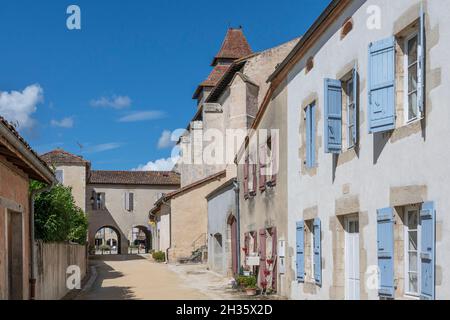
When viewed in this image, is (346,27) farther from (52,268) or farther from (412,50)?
(52,268)

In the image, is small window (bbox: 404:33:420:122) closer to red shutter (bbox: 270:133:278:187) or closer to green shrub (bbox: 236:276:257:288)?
red shutter (bbox: 270:133:278:187)

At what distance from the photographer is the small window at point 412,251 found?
7863 mm

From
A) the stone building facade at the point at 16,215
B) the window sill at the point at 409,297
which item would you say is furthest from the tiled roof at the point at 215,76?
the window sill at the point at 409,297

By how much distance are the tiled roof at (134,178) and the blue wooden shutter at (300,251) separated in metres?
40.9

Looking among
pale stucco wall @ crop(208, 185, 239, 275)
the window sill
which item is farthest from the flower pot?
the window sill

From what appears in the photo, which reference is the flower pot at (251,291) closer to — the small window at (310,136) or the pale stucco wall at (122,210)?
the small window at (310,136)

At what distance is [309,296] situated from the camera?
40.6 feet

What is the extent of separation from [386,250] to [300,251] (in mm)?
4645

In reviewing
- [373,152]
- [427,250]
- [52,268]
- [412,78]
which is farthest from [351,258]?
[52,268]

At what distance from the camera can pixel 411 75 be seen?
26.7 feet

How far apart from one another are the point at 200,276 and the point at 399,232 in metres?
17.1

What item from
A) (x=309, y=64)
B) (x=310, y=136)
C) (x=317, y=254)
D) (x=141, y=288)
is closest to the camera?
(x=317, y=254)

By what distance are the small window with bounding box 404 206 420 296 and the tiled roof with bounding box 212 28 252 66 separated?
130ft

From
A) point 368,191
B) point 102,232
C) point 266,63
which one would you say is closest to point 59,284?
point 368,191
